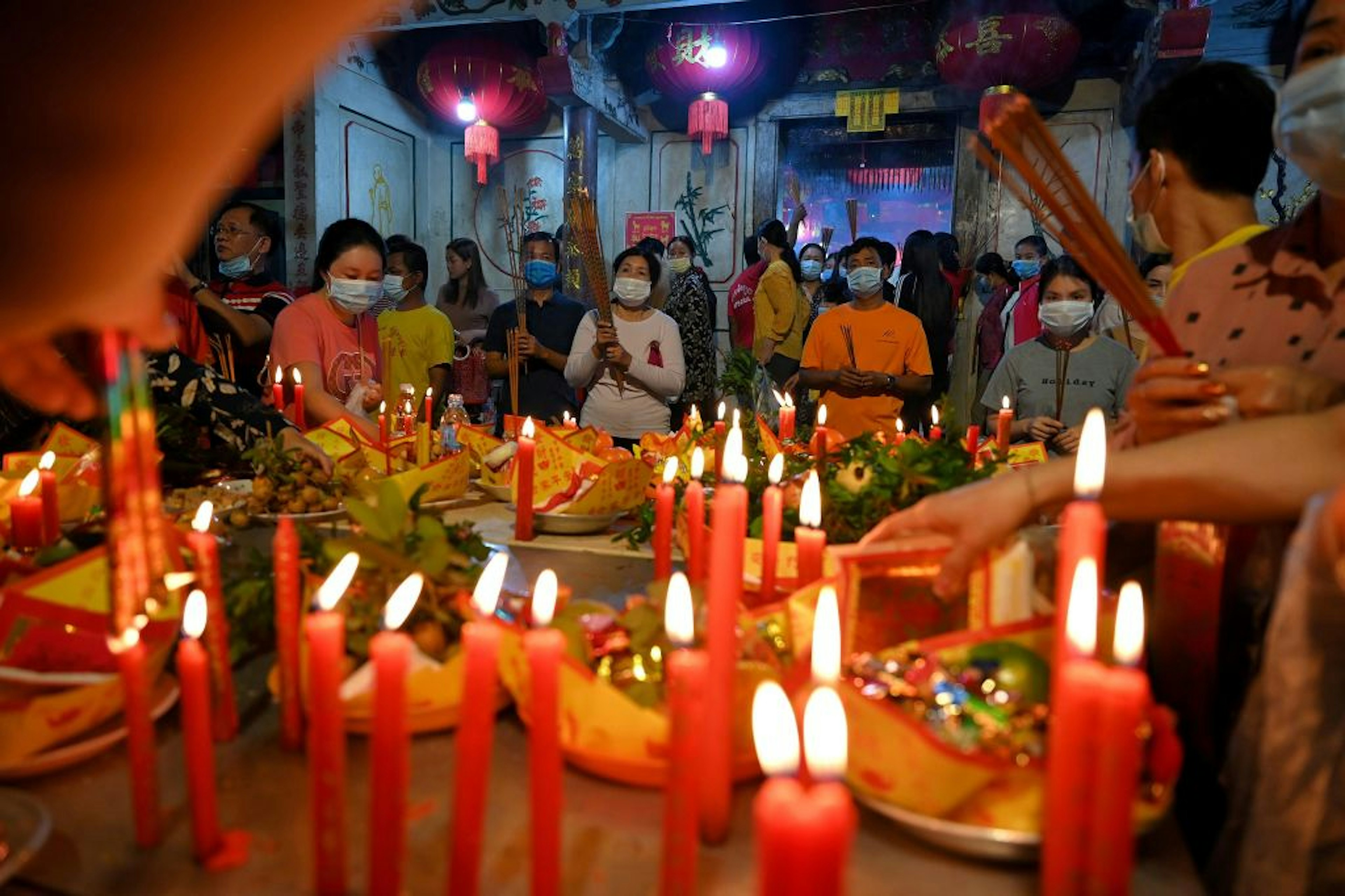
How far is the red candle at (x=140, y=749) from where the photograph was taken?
751 mm

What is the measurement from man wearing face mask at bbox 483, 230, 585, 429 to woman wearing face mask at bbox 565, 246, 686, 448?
10.7 inches

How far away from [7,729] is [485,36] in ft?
26.2

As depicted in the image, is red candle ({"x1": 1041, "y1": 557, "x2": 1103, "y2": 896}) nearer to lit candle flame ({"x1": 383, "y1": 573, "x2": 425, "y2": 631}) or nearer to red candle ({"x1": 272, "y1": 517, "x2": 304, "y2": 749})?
lit candle flame ({"x1": 383, "y1": 573, "x2": 425, "y2": 631})

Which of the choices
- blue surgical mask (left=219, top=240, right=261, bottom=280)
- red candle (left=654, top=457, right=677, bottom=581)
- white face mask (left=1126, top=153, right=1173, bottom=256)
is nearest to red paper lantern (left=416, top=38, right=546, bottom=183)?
blue surgical mask (left=219, top=240, right=261, bottom=280)

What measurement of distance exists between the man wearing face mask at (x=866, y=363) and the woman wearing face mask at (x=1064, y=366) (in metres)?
0.50

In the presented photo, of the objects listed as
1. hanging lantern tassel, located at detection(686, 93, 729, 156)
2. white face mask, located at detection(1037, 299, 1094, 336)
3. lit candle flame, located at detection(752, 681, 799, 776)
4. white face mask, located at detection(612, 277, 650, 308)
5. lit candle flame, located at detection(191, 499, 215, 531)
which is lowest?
lit candle flame, located at detection(191, 499, 215, 531)

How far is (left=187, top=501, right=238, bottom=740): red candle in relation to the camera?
0.95 meters

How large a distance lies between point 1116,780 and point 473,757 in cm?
46

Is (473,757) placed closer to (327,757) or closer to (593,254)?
(327,757)

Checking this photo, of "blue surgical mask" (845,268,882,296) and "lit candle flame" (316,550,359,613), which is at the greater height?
"blue surgical mask" (845,268,882,296)

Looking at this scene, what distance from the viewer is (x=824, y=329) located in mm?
4195

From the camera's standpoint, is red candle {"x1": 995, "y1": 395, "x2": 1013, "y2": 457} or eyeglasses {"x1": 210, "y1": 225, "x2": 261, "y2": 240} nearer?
red candle {"x1": 995, "y1": 395, "x2": 1013, "y2": 457}

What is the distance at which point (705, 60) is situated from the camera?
25.3 ft

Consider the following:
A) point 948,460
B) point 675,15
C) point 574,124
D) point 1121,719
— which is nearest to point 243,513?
point 948,460
